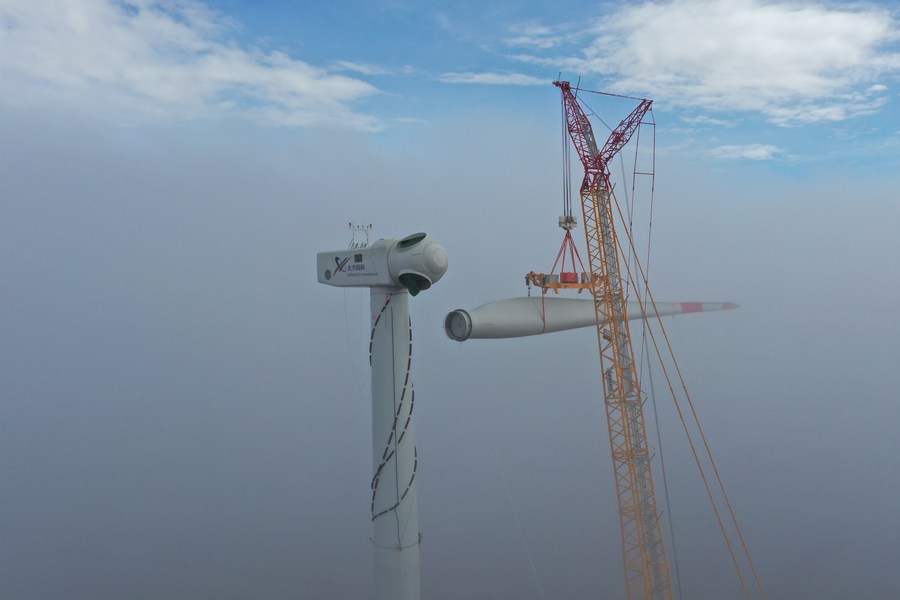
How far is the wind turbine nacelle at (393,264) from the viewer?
18.0 m

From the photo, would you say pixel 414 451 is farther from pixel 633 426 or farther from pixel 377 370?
pixel 633 426

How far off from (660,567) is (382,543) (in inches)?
897

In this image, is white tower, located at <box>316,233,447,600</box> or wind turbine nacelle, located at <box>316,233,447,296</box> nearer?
wind turbine nacelle, located at <box>316,233,447,296</box>

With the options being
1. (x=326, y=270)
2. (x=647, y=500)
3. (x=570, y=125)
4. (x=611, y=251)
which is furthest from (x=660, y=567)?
(x=326, y=270)

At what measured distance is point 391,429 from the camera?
19438 millimetres

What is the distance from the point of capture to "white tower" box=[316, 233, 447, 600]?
1933 centimetres

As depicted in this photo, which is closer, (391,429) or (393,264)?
(393,264)

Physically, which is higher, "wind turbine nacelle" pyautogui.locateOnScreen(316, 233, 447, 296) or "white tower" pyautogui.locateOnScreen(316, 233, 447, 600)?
"wind turbine nacelle" pyautogui.locateOnScreen(316, 233, 447, 296)

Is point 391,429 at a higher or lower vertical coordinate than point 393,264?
lower

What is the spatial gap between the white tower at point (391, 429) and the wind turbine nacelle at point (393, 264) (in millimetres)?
45

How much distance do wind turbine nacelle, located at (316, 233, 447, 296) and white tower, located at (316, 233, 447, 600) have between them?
45 mm

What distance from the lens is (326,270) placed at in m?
20.4

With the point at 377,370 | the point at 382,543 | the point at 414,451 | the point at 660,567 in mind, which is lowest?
the point at 660,567

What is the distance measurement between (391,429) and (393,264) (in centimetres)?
505
